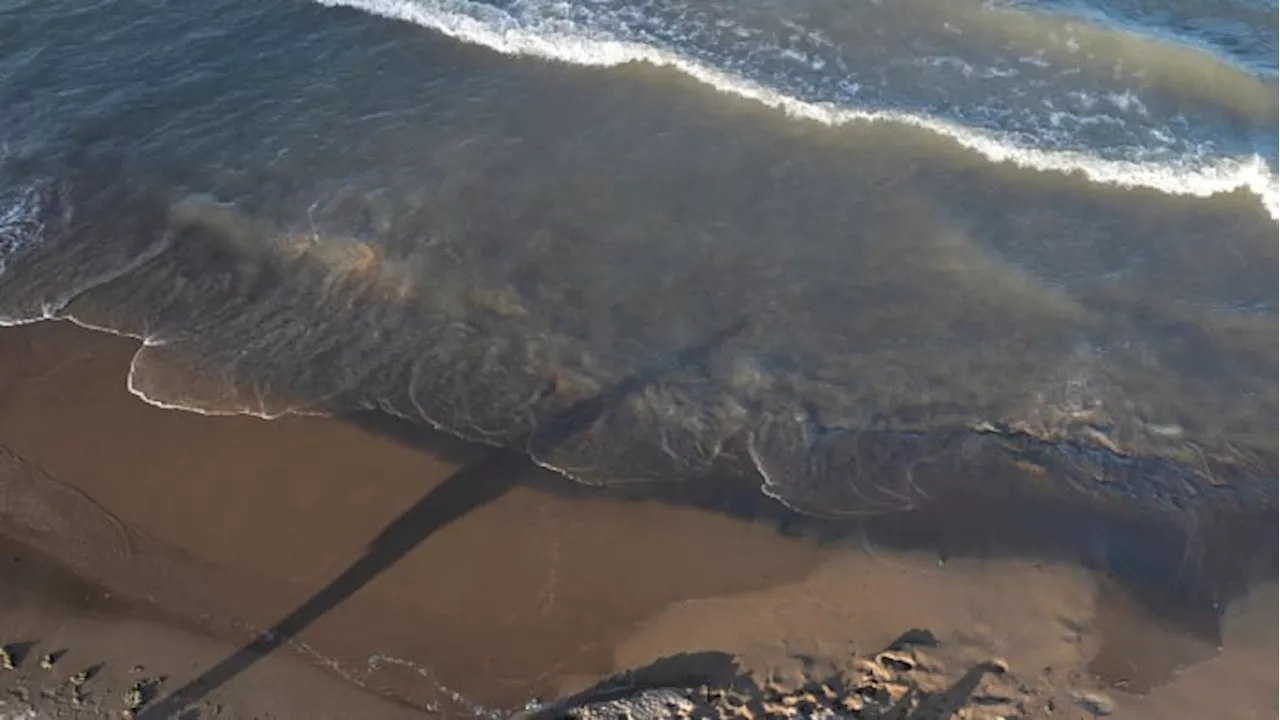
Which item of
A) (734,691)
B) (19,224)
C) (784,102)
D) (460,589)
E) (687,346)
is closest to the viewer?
(734,691)

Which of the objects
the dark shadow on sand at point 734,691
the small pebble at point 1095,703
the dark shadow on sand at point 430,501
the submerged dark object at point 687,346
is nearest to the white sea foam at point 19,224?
the submerged dark object at point 687,346

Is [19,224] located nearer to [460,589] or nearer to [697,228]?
[460,589]

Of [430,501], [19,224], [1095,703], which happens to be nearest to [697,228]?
[430,501]

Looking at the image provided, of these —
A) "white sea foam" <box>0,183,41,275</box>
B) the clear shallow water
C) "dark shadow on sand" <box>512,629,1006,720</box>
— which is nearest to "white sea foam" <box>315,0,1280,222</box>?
the clear shallow water

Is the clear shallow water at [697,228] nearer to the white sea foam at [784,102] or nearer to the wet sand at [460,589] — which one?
the white sea foam at [784,102]

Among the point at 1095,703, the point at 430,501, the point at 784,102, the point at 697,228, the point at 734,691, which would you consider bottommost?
the point at 734,691

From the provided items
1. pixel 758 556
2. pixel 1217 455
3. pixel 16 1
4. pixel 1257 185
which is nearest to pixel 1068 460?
pixel 1217 455

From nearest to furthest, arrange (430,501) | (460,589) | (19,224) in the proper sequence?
(460,589) → (430,501) → (19,224)
